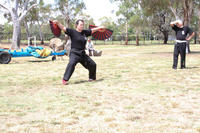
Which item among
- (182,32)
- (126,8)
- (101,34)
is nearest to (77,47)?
(101,34)

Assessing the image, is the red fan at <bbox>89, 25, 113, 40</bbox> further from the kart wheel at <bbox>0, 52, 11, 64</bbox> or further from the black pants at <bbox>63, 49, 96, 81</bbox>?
the kart wheel at <bbox>0, 52, 11, 64</bbox>

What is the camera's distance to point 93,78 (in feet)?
26.5

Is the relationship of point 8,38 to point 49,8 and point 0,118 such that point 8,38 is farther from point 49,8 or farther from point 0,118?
point 0,118

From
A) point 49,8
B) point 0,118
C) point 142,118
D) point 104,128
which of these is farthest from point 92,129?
point 49,8

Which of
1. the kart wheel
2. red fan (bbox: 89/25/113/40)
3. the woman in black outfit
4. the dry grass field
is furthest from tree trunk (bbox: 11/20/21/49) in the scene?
the woman in black outfit

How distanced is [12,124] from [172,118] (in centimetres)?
239

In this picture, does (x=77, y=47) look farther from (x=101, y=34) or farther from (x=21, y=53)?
(x=21, y=53)

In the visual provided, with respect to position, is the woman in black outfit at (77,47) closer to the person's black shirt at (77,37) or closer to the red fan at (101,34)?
the person's black shirt at (77,37)

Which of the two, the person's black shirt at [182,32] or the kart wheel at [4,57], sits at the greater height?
the person's black shirt at [182,32]

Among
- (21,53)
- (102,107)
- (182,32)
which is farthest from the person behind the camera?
(21,53)

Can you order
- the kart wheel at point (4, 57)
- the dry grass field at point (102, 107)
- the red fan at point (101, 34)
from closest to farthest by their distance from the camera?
the dry grass field at point (102, 107) < the red fan at point (101, 34) < the kart wheel at point (4, 57)

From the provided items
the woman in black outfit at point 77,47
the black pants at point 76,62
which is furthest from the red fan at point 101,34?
the black pants at point 76,62

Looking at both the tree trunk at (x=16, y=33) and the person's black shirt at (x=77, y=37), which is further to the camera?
the tree trunk at (x=16, y=33)

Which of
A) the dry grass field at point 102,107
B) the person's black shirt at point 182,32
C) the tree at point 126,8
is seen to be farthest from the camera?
the tree at point 126,8
